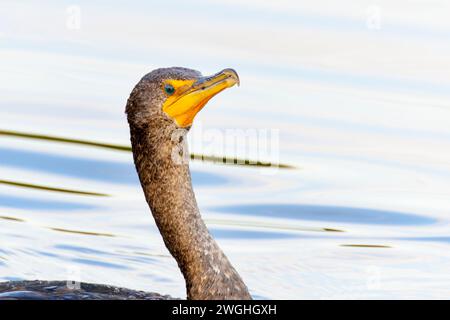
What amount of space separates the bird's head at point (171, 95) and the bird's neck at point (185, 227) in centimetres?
11

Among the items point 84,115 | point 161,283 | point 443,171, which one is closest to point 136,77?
point 84,115

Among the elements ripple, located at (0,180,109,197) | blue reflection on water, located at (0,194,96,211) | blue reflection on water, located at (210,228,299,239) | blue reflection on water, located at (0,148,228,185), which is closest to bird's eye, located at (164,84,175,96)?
blue reflection on water, located at (210,228,299,239)

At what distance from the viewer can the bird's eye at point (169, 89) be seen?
961cm

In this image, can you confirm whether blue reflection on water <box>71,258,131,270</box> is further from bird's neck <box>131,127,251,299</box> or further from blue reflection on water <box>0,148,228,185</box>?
bird's neck <box>131,127,251,299</box>

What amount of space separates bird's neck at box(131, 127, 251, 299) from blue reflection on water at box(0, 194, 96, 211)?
3.66m

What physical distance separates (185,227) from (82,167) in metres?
4.77

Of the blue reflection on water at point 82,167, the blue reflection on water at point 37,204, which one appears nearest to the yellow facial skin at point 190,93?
the blue reflection on water at point 37,204

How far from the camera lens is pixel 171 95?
9.62 metres

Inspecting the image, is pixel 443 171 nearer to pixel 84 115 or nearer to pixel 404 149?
pixel 404 149

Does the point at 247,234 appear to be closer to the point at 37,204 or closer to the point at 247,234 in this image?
the point at 247,234

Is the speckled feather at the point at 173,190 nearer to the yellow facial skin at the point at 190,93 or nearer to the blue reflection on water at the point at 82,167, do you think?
the yellow facial skin at the point at 190,93

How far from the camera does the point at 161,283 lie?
11672 millimetres

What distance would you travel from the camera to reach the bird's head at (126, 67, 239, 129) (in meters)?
9.56

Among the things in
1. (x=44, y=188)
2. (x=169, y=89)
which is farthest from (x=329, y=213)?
(x=169, y=89)
